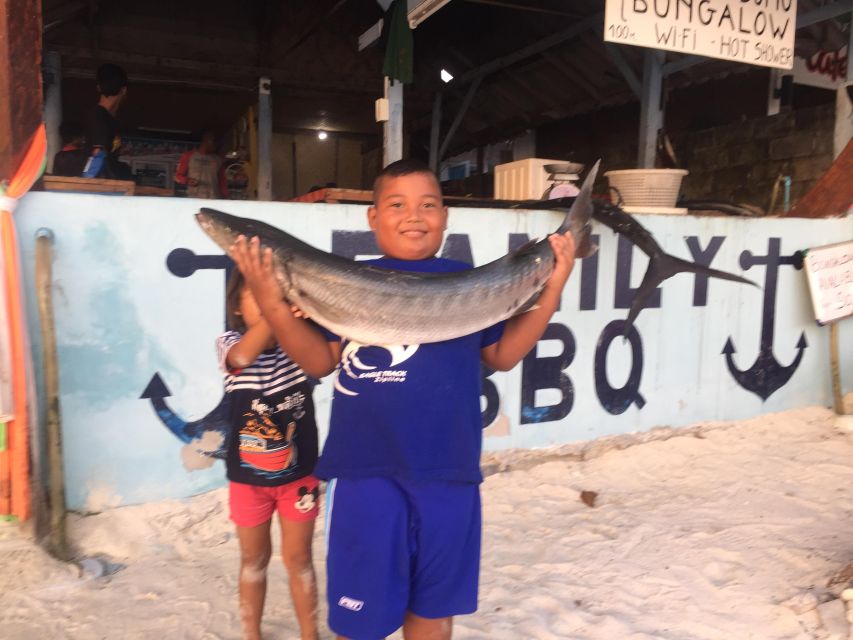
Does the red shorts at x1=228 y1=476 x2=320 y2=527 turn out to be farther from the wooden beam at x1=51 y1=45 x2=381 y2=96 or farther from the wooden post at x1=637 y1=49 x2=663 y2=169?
the wooden beam at x1=51 y1=45 x2=381 y2=96

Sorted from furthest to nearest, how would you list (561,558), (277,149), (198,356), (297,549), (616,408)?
(277,149) < (616,408) < (198,356) < (561,558) < (297,549)

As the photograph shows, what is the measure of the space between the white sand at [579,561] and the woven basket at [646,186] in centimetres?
186

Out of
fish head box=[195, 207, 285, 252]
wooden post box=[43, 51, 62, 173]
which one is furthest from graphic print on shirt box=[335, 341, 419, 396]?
wooden post box=[43, 51, 62, 173]

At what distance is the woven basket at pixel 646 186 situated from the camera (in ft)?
15.2

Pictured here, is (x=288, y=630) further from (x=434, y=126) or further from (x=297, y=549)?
(x=434, y=126)

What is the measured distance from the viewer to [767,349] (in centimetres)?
532

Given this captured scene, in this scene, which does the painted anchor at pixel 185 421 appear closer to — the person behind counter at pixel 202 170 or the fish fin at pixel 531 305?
the fish fin at pixel 531 305

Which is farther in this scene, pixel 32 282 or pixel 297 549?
pixel 32 282

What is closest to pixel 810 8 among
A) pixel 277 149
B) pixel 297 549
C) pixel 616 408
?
pixel 616 408

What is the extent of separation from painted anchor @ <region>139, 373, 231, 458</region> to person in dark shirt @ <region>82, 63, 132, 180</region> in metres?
2.22

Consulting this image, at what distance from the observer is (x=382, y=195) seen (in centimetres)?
183

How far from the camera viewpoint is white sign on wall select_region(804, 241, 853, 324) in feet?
17.3

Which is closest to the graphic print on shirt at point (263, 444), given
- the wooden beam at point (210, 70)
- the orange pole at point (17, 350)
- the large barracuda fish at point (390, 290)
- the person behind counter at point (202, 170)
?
the large barracuda fish at point (390, 290)

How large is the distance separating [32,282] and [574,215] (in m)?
2.44
